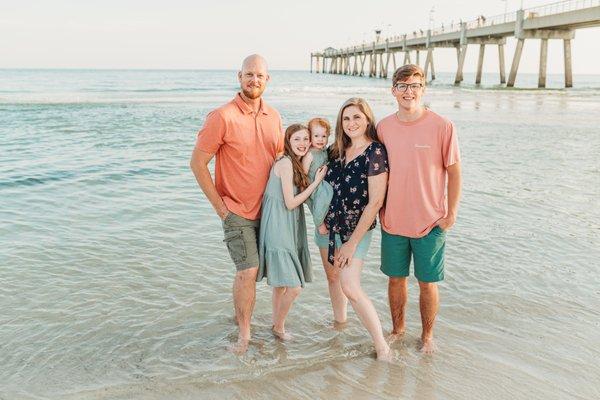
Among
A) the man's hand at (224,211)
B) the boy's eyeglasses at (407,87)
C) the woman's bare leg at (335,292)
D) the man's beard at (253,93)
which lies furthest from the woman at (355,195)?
the man's hand at (224,211)

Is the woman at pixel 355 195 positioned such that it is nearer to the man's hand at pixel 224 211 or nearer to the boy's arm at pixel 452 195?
the boy's arm at pixel 452 195

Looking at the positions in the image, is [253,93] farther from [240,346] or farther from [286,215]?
[240,346]

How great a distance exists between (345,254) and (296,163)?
68 cm

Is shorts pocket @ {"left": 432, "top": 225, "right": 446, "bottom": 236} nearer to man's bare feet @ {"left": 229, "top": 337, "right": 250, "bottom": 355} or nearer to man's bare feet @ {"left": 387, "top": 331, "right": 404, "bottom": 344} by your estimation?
man's bare feet @ {"left": 387, "top": 331, "right": 404, "bottom": 344}

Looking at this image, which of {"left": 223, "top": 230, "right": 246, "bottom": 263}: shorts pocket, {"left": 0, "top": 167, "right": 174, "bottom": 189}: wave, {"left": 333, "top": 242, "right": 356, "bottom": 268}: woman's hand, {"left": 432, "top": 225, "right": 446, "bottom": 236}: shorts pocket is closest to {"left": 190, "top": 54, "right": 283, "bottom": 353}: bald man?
{"left": 223, "top": 230, "right": 246, "bottom": 263}: shorts pocket

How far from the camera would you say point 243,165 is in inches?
143

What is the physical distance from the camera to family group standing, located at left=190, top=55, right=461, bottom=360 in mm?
3459

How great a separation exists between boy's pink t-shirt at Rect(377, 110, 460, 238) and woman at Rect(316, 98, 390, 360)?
0.31 ft

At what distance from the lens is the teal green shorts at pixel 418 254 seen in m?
3.58

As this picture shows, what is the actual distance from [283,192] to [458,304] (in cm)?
185

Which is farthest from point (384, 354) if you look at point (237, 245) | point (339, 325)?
point (237, 245)

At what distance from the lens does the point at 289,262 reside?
12.2 ft

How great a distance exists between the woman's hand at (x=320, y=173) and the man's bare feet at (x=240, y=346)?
1206mm

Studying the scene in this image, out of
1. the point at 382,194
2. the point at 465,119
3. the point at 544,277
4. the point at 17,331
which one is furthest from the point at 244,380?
the point at 465,119
